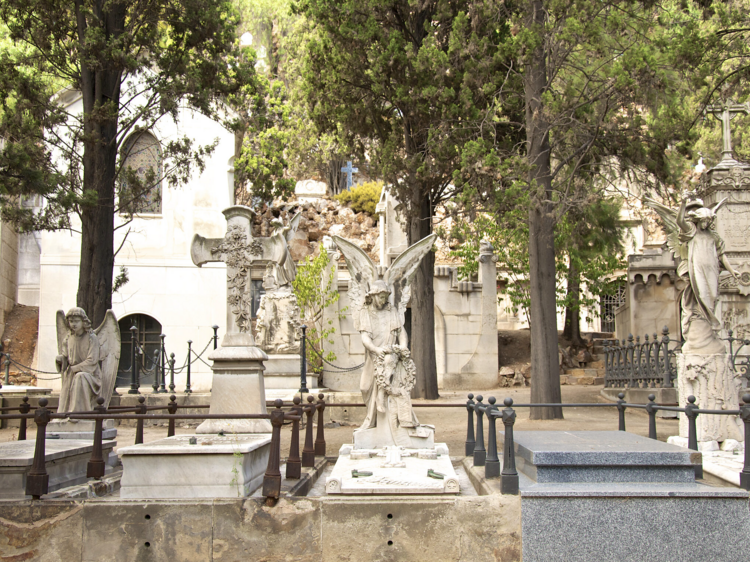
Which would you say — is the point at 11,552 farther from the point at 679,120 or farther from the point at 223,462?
the point at 679,120

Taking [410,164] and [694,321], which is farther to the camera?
[410,164]

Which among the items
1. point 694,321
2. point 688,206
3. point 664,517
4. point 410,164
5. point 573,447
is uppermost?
point 410,164

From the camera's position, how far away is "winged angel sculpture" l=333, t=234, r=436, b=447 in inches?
333

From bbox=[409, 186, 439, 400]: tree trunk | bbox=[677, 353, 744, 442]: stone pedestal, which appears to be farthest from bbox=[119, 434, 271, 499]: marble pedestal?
bbox=[409, 186, 439, 400]: tree trunk

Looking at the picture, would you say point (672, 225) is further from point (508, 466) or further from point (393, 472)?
point (393, 472)

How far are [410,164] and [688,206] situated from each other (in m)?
8.30

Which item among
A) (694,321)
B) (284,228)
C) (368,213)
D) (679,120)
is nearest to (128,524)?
(694,321)

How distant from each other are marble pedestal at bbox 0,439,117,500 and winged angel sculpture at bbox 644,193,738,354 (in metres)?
7.46

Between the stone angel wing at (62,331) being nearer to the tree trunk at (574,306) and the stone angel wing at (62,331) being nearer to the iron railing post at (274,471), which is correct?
the iron railing post at (274,471)

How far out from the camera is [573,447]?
6.73 meters

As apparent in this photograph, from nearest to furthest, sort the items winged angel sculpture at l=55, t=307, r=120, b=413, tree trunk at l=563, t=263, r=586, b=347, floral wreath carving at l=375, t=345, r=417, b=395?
floral wreath carving at l=375, t=345, r=417, b=395, winged angel sculpture at l=55, t=307, r=120, b=413, tree trunk at l=563, t=263, r=586, b=347

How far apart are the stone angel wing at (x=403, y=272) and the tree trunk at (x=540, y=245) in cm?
493

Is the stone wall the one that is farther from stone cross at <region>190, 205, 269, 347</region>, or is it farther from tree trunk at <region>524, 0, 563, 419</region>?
tree trunk at <region>524, 0, 563, 419</region>

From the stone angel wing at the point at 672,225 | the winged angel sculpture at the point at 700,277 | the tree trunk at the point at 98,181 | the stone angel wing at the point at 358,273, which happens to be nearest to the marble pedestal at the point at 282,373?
the tree trunk at the point at 98,181
